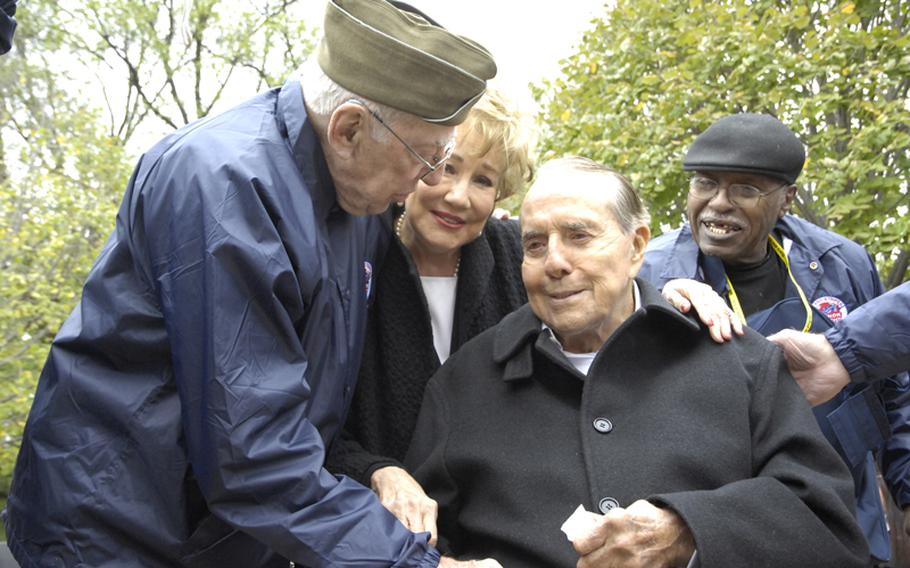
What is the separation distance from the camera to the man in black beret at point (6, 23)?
7.43 ft

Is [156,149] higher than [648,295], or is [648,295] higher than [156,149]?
[156,149]

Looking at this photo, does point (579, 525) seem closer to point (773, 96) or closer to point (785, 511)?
point (785, 511)

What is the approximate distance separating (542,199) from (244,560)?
1.25 m

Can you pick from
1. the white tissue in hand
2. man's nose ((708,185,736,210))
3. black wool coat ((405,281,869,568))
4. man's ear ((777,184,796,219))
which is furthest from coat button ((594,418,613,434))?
man's ear ((777,184,796,219))

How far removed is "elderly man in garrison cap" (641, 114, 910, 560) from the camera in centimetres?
325

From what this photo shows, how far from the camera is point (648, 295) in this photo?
9.06ft

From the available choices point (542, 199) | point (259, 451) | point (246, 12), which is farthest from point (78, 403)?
point (246, 12)

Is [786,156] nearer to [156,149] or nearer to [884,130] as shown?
[156,149]

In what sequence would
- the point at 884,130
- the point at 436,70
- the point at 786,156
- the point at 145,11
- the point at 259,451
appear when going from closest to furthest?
1. the point at 259,451
2. the point at 436,70
3. the point at 786,156
4. the point at 884,130
5. the point at 145,11

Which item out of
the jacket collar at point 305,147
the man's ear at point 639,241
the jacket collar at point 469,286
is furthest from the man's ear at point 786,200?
the jacket collar at point 305,147

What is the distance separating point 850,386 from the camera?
3127 mm

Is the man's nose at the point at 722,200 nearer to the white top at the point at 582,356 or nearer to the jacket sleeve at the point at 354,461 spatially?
the white top at the point at 582,356

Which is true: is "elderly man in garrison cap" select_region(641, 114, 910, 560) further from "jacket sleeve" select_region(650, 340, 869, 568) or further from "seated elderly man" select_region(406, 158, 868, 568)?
"jacket sleeve" select_region(650, 340, 869, 568)

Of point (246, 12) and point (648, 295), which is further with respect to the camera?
point (246, 12)
